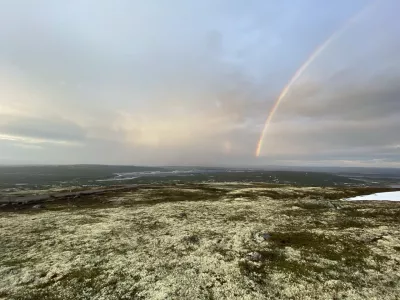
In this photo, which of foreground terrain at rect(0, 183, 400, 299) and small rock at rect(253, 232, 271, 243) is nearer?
foreground terrain at rect(0, 183, 400, 299)

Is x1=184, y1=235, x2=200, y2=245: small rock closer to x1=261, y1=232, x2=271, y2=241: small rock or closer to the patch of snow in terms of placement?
x1=261, y1=232, x2=271, y2=241: small rock

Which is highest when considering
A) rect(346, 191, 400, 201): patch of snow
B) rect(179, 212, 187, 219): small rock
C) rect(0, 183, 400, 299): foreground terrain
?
rect(346, 191, 400, 201): patch of snow

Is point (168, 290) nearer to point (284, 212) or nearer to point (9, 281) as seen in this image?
A: point (9, 281)

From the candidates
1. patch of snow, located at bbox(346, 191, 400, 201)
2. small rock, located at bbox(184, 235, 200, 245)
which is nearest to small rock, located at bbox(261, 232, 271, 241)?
small rock, located at bbox(184, 235, 200, 245)

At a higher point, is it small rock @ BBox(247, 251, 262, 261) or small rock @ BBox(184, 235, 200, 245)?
small rock @ BBox(184, 235, 200, 245)

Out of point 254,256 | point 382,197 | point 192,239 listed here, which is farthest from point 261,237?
point 382,197

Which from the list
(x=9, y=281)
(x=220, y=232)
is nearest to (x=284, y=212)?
(x=220, y=232)

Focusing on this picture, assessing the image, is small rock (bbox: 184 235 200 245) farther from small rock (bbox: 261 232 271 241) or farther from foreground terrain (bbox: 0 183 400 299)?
small rock (bbox: 261 232 271 241)

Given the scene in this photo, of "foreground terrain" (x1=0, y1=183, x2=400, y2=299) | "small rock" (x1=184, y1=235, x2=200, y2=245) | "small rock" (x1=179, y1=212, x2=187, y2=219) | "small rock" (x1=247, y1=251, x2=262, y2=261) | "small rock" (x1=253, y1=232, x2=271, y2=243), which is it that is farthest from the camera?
"small rock" (x1=179, y1=212, x2=187, y2=219)

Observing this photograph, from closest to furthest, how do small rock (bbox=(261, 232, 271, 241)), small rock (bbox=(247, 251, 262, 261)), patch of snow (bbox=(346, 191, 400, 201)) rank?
small rock (bbox=(247, 251, 262, 261)) → small rock (bbox=(261, 232, 271, 241)) → patch of snow (bbox=(346, 191, 400, 201))
